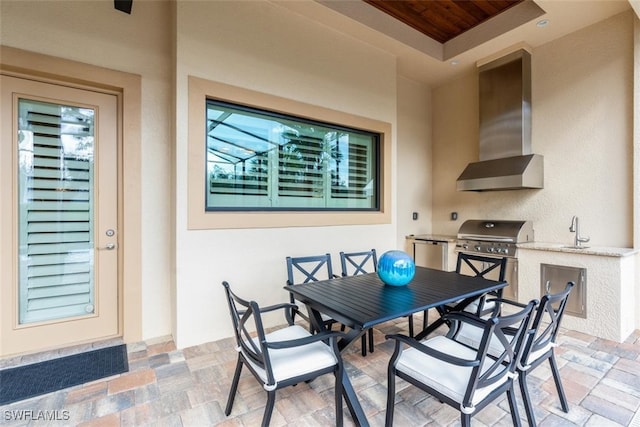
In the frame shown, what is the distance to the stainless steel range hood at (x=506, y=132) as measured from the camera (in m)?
3.72

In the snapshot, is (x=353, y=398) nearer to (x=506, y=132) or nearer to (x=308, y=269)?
(x=308, y=269)

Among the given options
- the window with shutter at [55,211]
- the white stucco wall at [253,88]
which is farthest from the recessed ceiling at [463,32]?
the window with shutter at [55,211]

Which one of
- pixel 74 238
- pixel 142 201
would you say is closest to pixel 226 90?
pixel 142 201

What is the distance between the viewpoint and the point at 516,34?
3574 mm

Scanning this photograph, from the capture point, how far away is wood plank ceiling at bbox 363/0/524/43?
3.35 metres

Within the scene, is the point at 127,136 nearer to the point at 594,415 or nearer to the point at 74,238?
the point at 74,238

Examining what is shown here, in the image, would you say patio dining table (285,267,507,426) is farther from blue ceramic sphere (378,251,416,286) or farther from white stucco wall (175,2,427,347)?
white stucco wall (175,2,427,347)

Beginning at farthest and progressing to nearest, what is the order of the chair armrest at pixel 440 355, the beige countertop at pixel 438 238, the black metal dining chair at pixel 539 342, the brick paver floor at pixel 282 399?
the beige countertop at pixel 438 238 → the brick paver floor at pixel 282 399 → the black metal dining chair at pixel 539 342 → the chair armrest at pixel 440 355

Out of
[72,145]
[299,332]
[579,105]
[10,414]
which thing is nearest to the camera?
[10,414]

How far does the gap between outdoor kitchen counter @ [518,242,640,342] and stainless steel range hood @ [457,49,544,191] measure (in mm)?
938

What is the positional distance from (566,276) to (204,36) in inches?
170

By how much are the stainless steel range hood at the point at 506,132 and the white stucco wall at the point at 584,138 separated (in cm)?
17

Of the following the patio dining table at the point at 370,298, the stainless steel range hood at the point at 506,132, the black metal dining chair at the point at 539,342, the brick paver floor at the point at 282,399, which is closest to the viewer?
the black metal dining chair at the point at 539,342

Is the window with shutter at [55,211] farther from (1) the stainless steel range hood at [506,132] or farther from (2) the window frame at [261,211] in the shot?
(1) the stainless steel range hood at [506,132]
